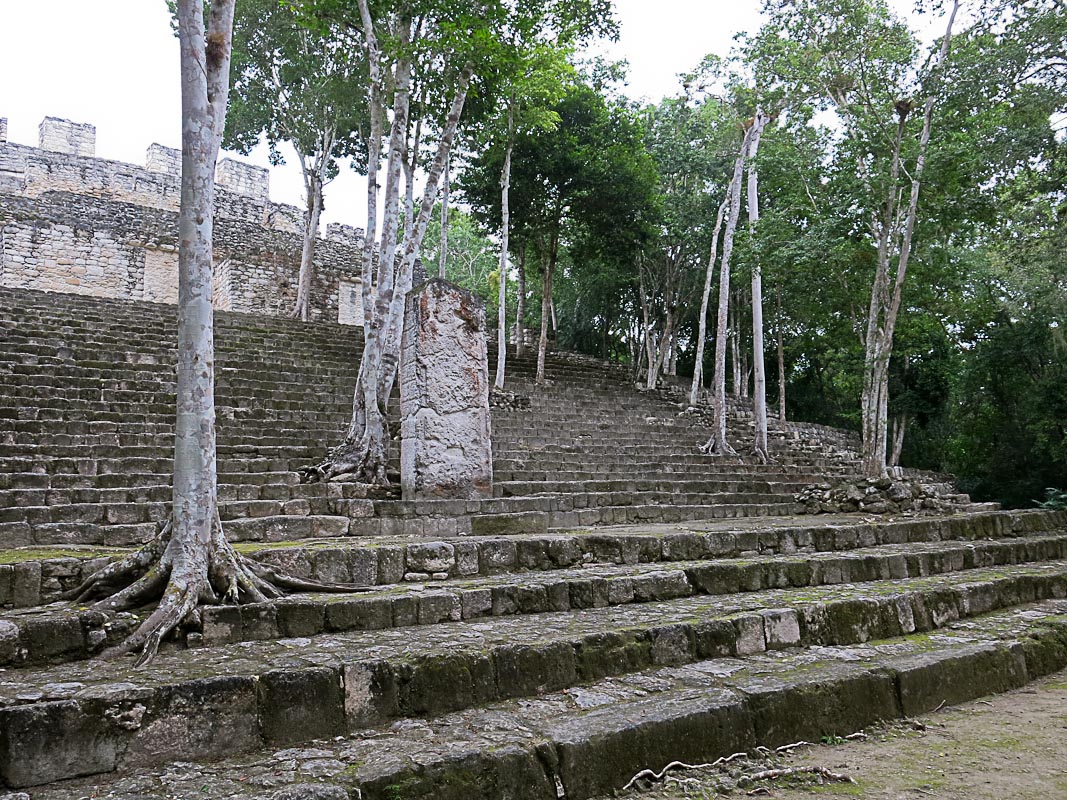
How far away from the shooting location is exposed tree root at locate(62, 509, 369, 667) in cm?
293

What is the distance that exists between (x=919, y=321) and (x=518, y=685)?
47.0 ft

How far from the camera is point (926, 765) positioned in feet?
9.18

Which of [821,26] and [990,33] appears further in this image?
[821,26]

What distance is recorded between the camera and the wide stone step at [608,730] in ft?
7.09

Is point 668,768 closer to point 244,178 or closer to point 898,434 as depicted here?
point 898,434

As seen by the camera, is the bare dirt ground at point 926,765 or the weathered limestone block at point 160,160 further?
the weathered limestone block at point 160,160

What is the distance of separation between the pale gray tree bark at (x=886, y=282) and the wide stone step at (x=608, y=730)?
7560mm

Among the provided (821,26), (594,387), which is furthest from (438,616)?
(594,387)

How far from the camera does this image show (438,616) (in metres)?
3.49

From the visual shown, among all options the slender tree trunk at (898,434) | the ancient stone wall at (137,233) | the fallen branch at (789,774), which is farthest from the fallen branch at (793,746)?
the ancient stone wall at (137,233)

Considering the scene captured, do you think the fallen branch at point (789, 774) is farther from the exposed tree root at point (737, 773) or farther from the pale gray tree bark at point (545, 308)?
the pale gray tree bark at point (545, 308)

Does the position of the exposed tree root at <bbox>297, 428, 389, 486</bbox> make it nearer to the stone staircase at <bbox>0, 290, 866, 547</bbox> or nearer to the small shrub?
the stone staircase at <bbox>0, 290, 866, 547</bbox>

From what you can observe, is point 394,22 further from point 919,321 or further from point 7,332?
point 919,321

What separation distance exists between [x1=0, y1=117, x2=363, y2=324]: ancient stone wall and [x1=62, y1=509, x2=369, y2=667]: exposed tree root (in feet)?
49.5
